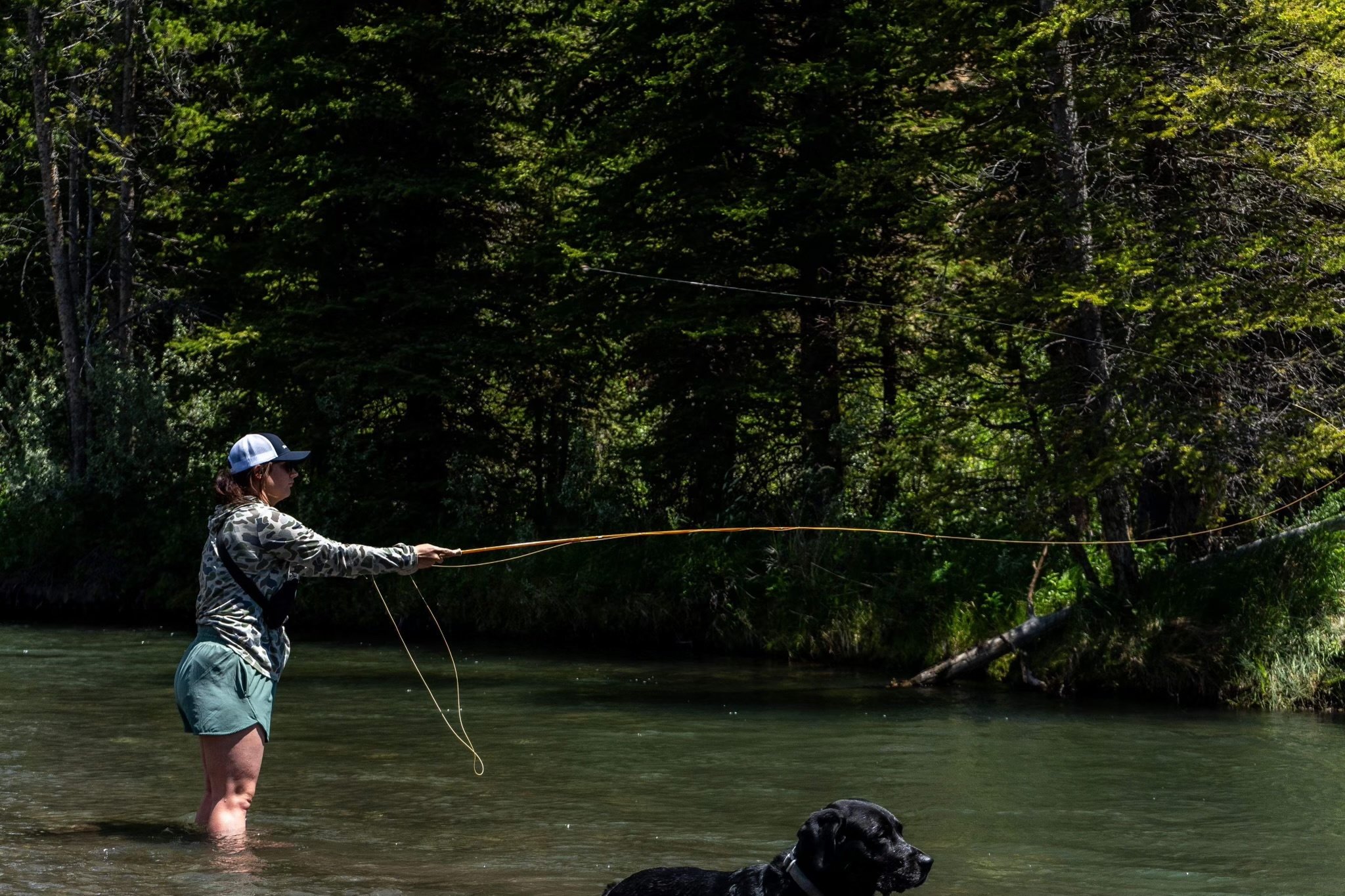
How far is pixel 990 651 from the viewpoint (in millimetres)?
14656

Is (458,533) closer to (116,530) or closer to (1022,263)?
(116,530)

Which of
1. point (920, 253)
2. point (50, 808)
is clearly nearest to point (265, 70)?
point (920, 253)

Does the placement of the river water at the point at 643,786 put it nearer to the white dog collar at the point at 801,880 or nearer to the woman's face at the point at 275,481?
the woman's face at the point at 275,481

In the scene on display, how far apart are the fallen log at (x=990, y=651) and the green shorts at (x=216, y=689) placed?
8.83 metres

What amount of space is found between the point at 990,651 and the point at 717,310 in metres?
5.81

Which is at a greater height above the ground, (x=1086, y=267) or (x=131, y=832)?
(x=1086, y=267)

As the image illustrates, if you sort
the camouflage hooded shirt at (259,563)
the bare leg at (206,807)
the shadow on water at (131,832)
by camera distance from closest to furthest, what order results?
the camouflage hooded shirt at (259,563) → the bare leg at (206,807) → the shadow on water at (131,832)

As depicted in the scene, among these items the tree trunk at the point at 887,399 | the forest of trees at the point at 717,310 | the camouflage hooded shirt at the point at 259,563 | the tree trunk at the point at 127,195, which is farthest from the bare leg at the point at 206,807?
the tree trunk at the point at 127,195

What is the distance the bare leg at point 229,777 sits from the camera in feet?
21.8

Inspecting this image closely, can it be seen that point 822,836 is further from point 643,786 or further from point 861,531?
point 861,531

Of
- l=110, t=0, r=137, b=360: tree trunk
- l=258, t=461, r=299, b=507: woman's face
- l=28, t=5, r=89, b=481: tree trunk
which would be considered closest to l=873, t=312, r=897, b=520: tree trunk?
l=258, t=461, r=299, b=507: woman's face

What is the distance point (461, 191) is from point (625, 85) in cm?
267

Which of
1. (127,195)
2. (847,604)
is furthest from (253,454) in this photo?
(127,195)

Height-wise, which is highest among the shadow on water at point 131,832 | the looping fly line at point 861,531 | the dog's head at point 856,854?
the looping fly line at point 861,531
